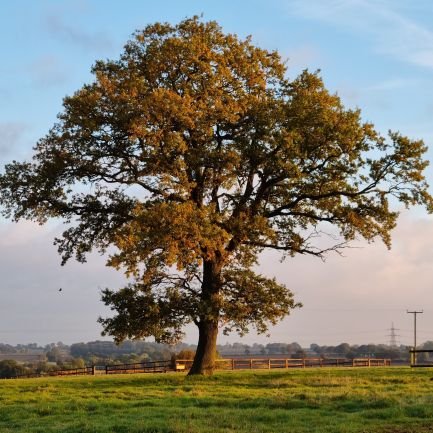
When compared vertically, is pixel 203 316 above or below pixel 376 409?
above

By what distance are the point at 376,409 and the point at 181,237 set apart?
1237 cm

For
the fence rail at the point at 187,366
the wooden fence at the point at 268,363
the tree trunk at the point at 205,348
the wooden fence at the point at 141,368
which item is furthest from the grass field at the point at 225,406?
the wooden fence at the point at 141,368

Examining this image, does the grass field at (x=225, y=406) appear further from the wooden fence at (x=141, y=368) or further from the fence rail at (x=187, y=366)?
the wooden fence at (x=141, y=368)

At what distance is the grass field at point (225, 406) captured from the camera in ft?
56.0

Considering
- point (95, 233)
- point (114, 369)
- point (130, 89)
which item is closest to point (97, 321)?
point (95, 233)

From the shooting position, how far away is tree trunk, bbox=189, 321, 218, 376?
34125 millimetres

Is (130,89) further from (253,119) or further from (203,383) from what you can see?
(203,383)

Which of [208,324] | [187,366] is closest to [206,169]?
[208,324]

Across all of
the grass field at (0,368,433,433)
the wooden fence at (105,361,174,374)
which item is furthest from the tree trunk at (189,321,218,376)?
the wooden fence at (105,361,174,374)

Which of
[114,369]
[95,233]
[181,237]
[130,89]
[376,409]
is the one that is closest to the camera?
[376,409]

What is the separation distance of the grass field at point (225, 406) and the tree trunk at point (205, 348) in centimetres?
282

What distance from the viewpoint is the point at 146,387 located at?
2978 centimetres

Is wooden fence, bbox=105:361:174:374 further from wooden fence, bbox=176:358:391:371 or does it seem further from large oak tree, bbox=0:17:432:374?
large oak tree, bbox=0:17:432:374

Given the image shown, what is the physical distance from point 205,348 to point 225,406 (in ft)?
42.0
